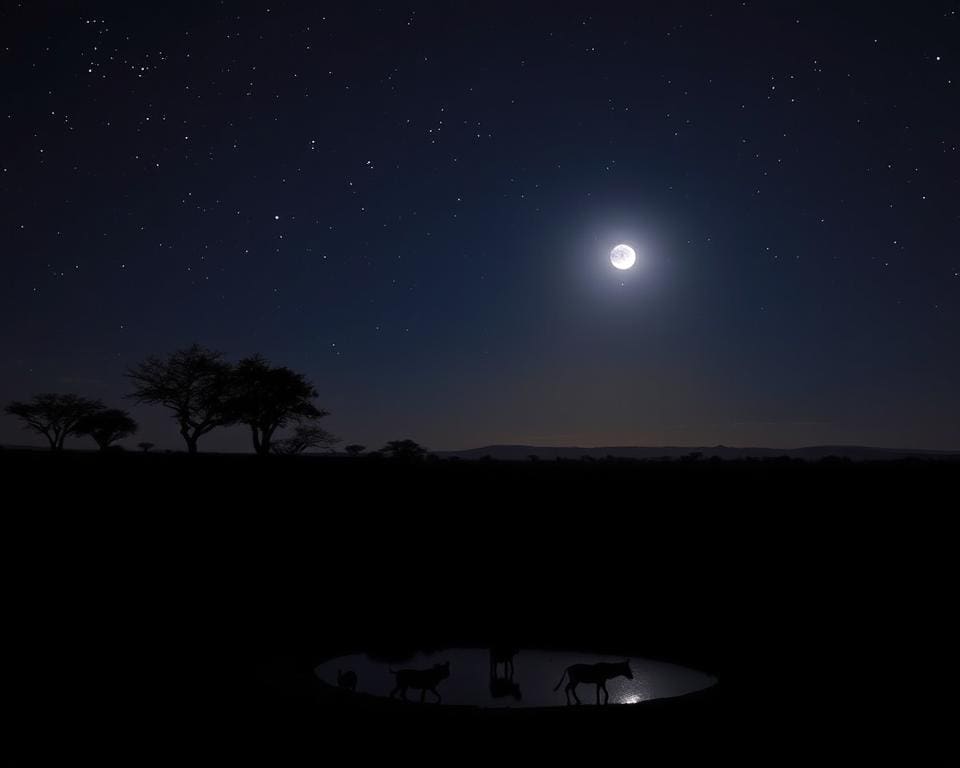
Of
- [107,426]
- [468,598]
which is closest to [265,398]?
[107,426]

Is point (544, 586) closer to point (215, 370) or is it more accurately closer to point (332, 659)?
point (332, 659)

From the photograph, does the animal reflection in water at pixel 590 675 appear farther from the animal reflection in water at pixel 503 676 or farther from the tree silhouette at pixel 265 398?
the tree silhouette at pixel 265 398

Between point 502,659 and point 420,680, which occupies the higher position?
point 420,680

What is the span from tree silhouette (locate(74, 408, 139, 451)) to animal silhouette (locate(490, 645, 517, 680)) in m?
56.1

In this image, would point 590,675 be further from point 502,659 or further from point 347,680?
point 347,680

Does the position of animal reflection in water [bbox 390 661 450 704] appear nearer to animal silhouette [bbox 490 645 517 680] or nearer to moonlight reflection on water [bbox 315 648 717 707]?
Result: moonlight reflection on water [bbox 315 648 717 707]

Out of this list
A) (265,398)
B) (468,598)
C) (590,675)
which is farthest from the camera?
(265,398)

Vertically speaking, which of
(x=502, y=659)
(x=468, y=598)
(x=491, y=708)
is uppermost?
(x=491, y=708)

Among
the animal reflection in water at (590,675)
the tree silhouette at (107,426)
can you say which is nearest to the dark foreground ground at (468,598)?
the animal reflection in water at (590,675)

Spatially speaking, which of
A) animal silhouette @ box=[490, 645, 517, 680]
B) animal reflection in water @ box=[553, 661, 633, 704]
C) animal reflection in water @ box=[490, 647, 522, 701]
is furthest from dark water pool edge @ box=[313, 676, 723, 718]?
animal silhouette @ box=[490, 645, 517, 680]

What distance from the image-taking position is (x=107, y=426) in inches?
2040

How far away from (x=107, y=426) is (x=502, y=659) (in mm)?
56767

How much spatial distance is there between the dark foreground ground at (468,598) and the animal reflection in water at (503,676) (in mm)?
1018

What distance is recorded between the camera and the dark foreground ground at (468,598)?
147 inches
